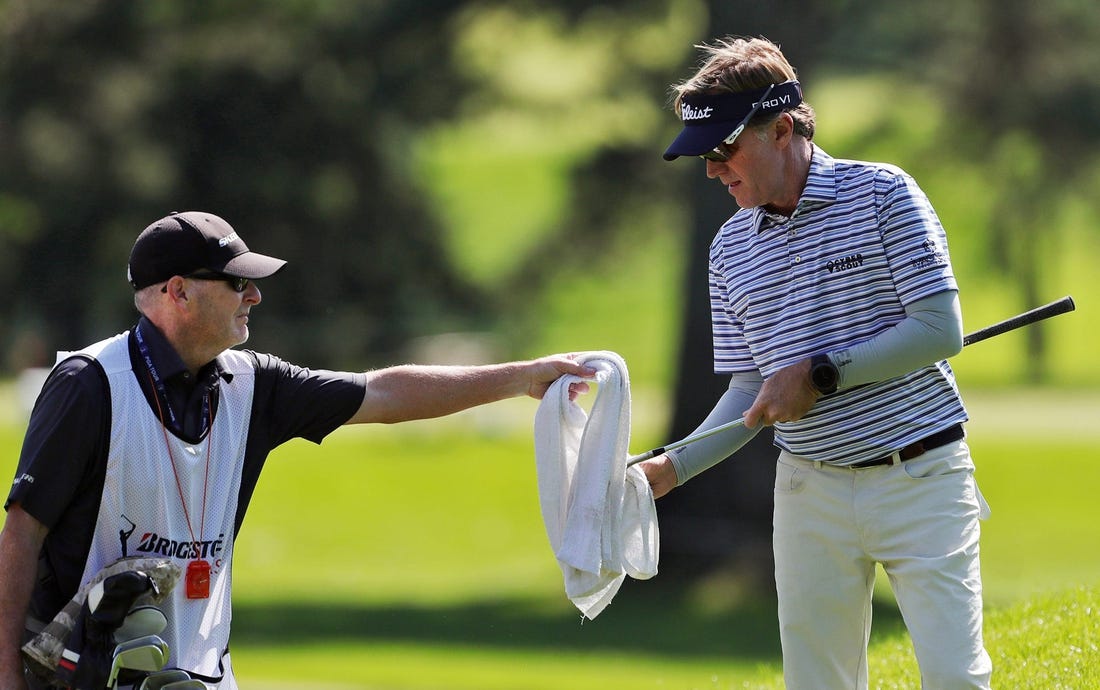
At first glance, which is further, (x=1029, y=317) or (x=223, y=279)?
(x=1029, y=317)

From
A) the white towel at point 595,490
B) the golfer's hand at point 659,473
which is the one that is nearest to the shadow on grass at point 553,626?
the golfer's hand at point 659,473

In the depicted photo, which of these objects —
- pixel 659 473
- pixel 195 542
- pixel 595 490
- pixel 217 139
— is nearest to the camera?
pixel 195 542

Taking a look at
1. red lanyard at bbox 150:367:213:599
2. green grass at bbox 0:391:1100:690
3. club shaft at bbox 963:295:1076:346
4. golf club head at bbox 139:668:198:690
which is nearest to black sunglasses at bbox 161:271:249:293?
red lanyard at bbox 150:367:213:599

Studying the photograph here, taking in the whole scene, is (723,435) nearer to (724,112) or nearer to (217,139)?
(724,112)

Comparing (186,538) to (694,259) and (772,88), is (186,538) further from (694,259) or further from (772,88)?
(694,259)

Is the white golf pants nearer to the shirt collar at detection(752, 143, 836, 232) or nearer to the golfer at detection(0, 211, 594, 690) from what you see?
the shirt collar at detection(752, 143, 836, 232)

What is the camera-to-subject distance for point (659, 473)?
5.08m

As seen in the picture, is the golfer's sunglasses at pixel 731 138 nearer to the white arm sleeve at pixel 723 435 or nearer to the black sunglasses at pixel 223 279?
the white arm sleeve at pixel 723 435

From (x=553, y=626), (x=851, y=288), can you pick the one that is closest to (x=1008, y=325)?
(x=851, y=288)

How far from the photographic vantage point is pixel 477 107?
18844 millimetres

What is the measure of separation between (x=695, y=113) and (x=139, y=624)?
82.6 inches

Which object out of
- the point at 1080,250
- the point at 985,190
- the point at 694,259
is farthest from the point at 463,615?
the point at 1080,250

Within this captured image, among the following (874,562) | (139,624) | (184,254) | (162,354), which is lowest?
(139,624)

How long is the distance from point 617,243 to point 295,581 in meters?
6.08
